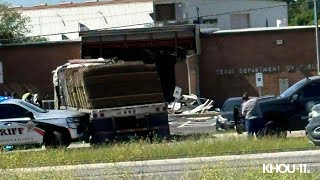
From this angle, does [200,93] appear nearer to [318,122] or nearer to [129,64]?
[129,64]

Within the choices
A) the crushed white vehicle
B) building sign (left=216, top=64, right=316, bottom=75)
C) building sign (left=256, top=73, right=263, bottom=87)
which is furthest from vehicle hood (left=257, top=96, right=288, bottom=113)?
building sign (left=216, top=64, right=316, bottom=75)

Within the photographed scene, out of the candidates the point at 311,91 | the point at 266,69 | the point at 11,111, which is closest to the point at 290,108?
the point at 311,91

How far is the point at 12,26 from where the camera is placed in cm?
7488

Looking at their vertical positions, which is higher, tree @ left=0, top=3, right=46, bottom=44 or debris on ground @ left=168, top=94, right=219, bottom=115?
tree @ left=0, top=3, right=46, bottom=44

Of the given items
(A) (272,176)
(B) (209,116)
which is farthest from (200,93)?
(A) (272,176)

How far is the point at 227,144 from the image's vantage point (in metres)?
19.1

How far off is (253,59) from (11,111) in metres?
27.5

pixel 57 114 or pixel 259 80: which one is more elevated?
pixel 57 114

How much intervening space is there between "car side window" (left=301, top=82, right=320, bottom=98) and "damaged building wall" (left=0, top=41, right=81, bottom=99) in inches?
1102

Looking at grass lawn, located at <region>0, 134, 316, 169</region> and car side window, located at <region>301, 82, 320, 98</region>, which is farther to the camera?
car side window, located at <region>301, 82, 320, 98</region>

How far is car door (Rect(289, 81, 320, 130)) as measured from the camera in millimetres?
22844

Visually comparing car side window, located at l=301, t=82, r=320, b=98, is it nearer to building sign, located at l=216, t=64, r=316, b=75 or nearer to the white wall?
building sign, located at l=216, t=64, r=316, b=75

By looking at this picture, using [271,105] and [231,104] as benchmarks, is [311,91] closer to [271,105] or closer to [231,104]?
[271,105]

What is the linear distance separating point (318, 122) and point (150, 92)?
7514mm
